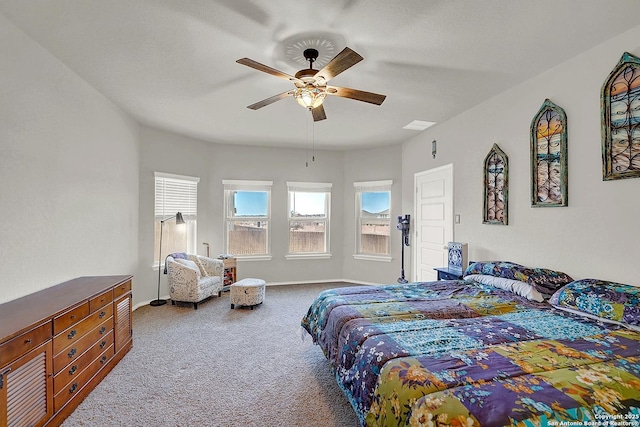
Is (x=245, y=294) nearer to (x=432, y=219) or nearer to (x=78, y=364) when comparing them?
(x=78, y=364)

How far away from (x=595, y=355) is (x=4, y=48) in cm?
419

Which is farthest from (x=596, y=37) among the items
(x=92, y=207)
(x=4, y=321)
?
(x=92, y=207)

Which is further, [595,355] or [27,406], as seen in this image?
[27,406]

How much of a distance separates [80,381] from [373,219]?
16.2ft

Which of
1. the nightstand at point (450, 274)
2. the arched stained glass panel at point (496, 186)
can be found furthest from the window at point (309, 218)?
the arched stained glass panel at point (496, 186)

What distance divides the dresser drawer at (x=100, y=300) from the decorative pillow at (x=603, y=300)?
370 centimetres

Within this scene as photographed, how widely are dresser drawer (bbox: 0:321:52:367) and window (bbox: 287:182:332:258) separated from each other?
4.30m

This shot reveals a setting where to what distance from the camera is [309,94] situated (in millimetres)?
2422

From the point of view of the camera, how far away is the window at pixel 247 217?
5.77m

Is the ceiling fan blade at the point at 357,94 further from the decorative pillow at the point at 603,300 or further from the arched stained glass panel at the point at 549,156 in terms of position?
the decorative pillow at the point at 603,300

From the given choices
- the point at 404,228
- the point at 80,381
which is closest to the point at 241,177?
the point at 404,228

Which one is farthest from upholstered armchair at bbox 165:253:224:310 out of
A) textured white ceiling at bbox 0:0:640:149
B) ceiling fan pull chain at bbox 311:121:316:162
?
ceiling fan pull chain at bbox 311:121:316:162

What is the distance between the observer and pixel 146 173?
4.59 m

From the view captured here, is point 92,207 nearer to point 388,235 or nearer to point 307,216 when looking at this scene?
point 307,216
